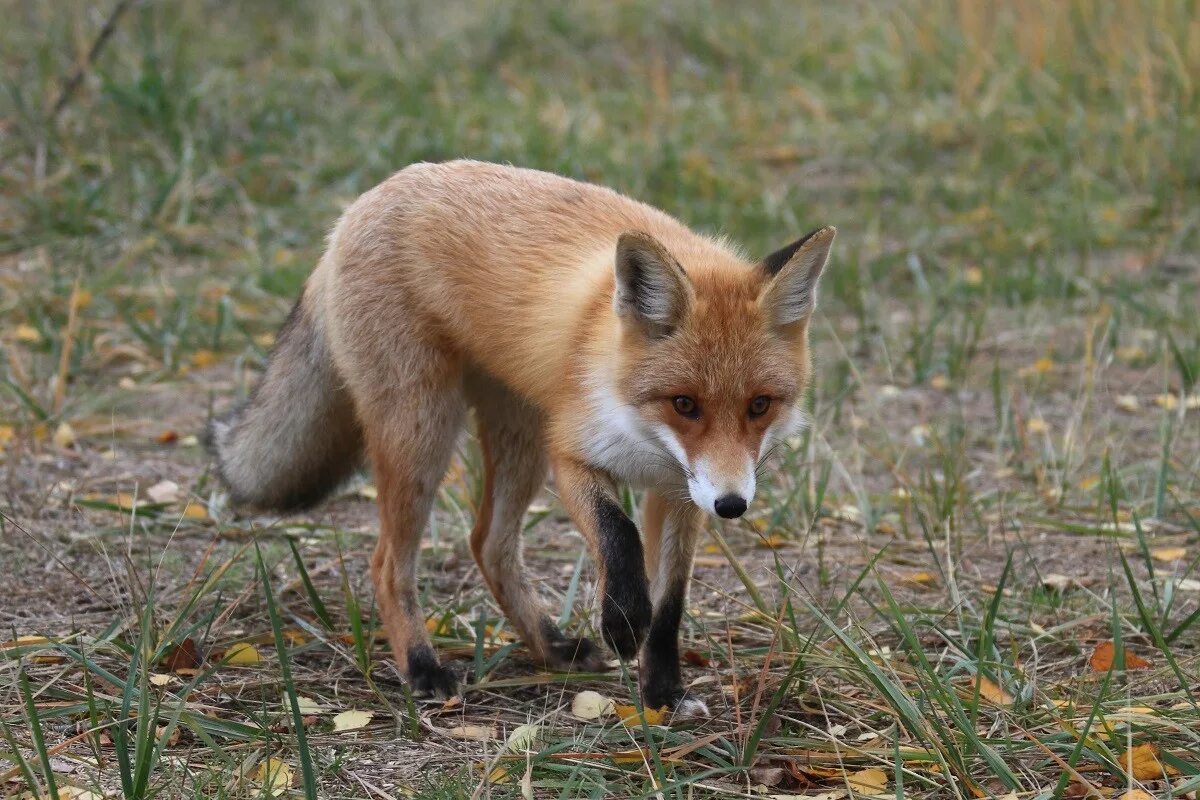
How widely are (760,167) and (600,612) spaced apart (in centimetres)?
650

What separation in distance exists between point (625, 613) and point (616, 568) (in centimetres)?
11

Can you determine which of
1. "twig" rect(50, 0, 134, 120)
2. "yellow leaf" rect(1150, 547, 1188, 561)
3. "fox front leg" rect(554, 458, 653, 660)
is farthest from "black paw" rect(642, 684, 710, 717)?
"twig" rect(50, 0, 134, 120)

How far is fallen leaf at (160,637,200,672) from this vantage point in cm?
354

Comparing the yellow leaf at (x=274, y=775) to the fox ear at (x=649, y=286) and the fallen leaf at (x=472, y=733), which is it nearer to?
the fallen leaf at (x=472, y=733)

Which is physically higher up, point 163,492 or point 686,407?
point 686,407

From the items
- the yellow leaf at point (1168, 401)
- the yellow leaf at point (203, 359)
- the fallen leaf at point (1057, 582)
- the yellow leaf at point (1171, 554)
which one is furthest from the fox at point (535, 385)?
the yellow leaf at point (1168, 401)

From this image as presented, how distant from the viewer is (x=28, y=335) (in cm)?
620

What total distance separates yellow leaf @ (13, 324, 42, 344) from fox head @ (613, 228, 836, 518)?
3.83m

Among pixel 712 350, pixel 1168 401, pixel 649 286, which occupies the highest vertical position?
pixel 649 286

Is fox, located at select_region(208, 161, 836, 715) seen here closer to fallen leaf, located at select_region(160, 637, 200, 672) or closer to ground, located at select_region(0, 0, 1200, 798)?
ground, located at select_region(0, 0, 1200, 798)

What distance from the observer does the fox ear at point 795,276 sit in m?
3.32

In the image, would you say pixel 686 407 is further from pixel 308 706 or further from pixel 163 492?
pixel 163 492

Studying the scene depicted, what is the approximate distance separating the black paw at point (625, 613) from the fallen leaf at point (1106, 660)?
48.7 inches

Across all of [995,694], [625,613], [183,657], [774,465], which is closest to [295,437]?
[183,657]
